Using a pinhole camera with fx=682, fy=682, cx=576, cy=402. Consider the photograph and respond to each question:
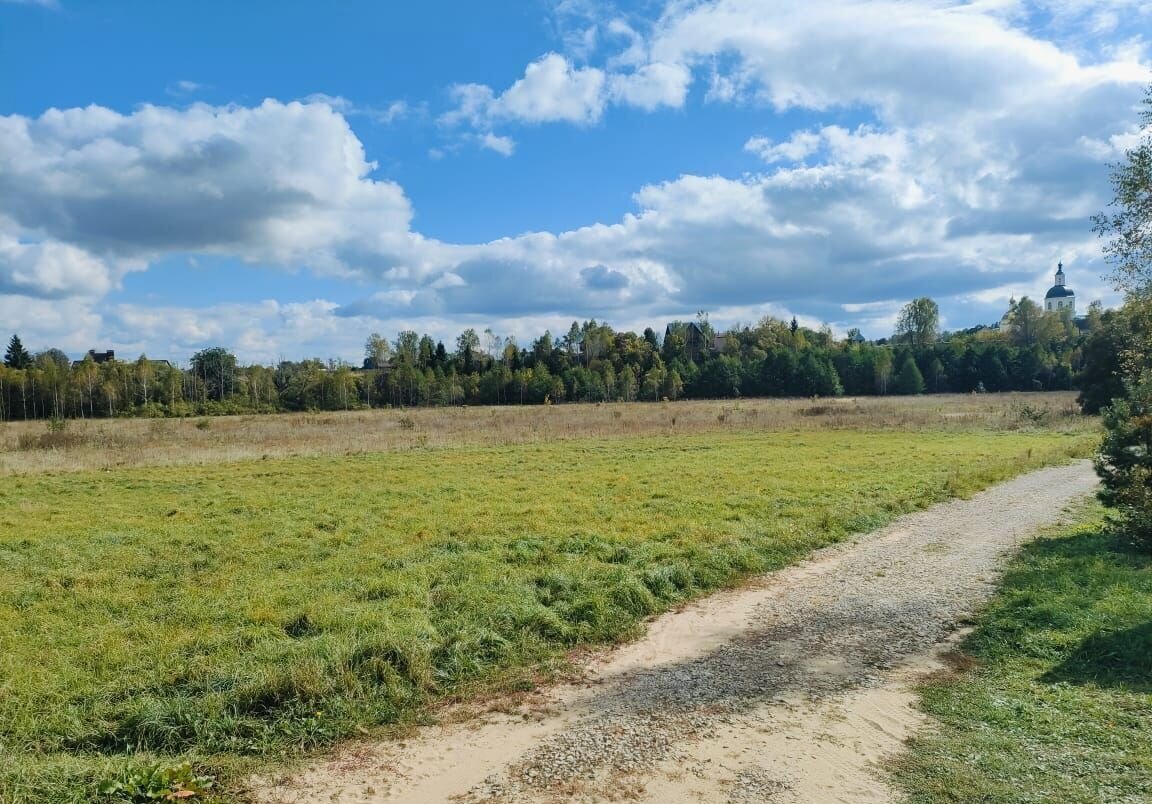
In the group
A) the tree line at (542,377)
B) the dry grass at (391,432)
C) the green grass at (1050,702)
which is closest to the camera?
the green grass at (1050,702)

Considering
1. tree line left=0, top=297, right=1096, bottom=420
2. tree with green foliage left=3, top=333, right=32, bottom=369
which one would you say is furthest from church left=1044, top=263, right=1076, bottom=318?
tree with green foliage left=3, top=333, right=32, bottom=369

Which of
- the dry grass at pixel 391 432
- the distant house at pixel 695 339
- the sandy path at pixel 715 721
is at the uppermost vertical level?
the distant house at pixel 695 339

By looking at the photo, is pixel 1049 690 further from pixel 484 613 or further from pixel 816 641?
pixel 484 613

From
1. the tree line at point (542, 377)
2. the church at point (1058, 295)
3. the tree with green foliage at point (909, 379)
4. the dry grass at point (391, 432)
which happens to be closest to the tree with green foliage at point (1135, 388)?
the dry grass at point (391, 432)

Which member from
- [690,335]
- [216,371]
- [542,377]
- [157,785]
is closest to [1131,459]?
[157,785]

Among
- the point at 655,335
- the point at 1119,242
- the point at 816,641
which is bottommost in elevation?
the point at 816,641

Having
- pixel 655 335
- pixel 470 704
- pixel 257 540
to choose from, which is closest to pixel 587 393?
pixel 655 335

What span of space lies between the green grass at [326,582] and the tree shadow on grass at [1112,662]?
189 inches

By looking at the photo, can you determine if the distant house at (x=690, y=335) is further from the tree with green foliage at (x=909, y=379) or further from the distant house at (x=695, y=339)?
the tree with green foliage at (x=909, y=379)

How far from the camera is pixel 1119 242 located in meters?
9.52

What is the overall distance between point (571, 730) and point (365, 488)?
16.1m

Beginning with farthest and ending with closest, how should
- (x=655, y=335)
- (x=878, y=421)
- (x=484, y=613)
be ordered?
(x=655, y=335) → (x=878, y=421) → (x=484, y=613)

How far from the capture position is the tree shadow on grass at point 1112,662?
6965 millimetres

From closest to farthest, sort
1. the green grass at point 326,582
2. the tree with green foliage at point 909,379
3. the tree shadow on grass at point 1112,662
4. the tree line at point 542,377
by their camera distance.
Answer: the green grass at point 326,582 → the tree shadow on grass at point 1112,662 → the tree line at point 542,377 → the tree with green foliage at point 909,379
